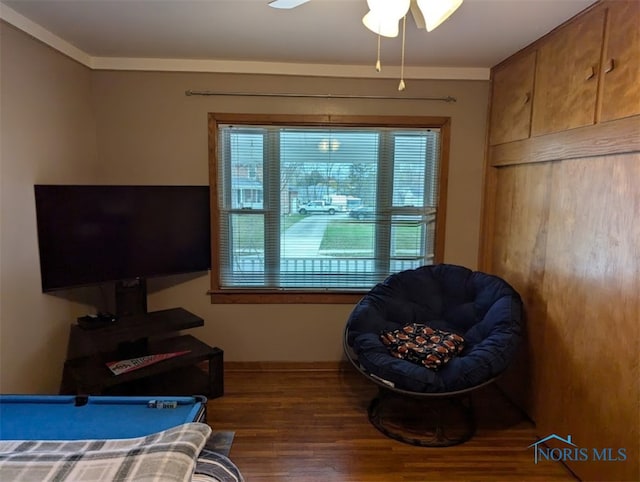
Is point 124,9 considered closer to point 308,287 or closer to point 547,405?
point 308,287

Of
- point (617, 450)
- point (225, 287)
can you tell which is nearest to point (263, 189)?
point (225, 287)

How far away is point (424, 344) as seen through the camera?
8.13ft

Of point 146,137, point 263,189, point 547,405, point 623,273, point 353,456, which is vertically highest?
point 146,137

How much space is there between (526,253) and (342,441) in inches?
64.1

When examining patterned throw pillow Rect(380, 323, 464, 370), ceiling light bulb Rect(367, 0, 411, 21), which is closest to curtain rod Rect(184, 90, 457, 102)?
ceiling light bulb Rect(367, 0, 411, 21)

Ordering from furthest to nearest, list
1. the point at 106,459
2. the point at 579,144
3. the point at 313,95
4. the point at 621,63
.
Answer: the point at 313,95 → the point at 579,144 → the point at 621,63 → the point at 106,459

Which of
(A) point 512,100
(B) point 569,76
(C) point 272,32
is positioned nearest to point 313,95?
(C) point 272,32

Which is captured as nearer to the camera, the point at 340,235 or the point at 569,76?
the point at 569,76

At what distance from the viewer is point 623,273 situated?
1.88 metres

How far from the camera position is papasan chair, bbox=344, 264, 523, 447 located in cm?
229

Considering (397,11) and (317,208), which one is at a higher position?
(397,11)

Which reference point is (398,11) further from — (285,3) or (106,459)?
(106,459)

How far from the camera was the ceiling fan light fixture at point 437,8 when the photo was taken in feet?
4.94

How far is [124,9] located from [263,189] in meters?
1.47
